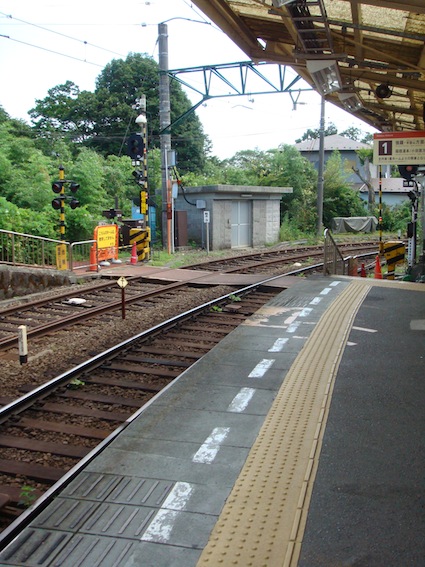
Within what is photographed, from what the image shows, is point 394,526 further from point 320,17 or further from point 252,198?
point 252,198

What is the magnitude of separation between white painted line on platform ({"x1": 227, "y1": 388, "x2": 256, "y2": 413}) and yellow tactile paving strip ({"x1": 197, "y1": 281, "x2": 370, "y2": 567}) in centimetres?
24

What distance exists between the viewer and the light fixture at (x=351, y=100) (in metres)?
11.2

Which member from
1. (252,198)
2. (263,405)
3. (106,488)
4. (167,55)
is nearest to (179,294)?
(263,405)

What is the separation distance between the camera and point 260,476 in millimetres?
3477

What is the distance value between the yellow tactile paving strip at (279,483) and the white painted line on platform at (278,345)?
73 cm

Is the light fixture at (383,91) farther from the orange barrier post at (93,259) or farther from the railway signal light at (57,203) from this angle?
the railway signal light at (57,203)

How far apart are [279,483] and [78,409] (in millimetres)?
2504

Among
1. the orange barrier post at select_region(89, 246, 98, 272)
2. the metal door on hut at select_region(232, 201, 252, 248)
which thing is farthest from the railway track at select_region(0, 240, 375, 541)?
the metal door on hut at select_region(232, 201, 252, 248)

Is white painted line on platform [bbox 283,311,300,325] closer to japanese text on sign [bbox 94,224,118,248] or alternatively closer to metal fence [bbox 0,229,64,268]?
japanese text on sign [bbox 94,224,118,248]

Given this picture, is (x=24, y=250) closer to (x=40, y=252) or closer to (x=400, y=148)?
(x=40, y=252)

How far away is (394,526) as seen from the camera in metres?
2.93

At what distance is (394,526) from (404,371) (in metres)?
2.83

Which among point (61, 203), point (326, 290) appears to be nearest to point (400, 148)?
point (326, 290)

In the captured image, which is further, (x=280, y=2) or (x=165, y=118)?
(x=165, y=118)
